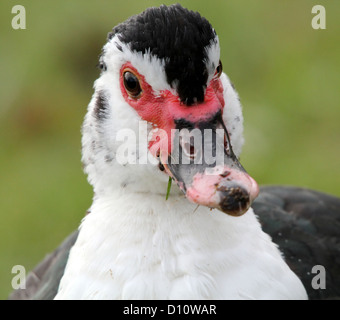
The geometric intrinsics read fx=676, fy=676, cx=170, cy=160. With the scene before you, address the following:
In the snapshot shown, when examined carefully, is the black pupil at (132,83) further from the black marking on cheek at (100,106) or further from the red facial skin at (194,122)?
the black marking on cheek at (100,106)

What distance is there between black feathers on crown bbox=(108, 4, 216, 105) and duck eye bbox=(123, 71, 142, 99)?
0.10 meters

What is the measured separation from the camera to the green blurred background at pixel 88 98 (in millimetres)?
4547

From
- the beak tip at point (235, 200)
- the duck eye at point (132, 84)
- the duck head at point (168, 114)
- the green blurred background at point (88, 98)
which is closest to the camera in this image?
the beak tip at point (235, 200)

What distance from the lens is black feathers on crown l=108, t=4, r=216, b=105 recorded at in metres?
2.05

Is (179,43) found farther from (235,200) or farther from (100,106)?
(235,200)

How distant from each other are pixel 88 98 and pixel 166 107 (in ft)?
10.3

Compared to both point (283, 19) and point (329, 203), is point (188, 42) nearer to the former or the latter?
point (329, 203)

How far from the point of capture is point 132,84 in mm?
2170

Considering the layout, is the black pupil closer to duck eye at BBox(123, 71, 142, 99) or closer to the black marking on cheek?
duck eye at BBox(123, 71, 142, 99)

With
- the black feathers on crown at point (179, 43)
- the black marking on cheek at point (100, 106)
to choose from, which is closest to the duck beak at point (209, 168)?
the black feathers on crown at point (179, 43)

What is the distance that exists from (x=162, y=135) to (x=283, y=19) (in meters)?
3.70

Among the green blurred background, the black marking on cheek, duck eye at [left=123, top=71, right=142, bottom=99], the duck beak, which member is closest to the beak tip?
the duck beak
